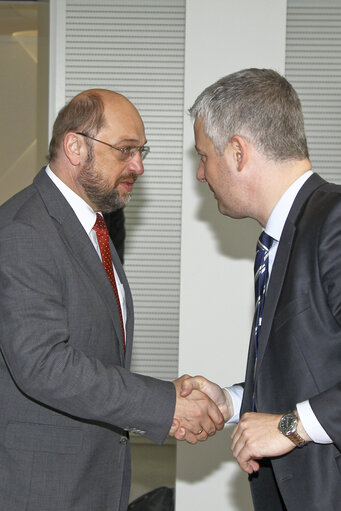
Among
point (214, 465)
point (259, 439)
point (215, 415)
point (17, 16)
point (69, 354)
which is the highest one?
point (17, 16)

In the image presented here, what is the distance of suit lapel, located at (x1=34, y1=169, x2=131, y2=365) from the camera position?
92.5 inches

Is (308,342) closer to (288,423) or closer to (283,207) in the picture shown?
(288,423)

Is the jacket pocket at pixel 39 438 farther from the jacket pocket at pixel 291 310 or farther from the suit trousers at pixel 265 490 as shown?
the jacket pocket at pixel 291 310

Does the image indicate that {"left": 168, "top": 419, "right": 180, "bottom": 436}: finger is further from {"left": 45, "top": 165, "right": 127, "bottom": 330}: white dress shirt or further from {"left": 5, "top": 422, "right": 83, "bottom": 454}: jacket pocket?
{"left": 45, "top": 165, "right": 127, "bottom": 330}: white dress shirt

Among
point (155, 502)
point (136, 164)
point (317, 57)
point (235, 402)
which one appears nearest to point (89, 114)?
point (136, 164)

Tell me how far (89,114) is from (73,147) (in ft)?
0.42

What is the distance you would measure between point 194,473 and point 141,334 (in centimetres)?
83

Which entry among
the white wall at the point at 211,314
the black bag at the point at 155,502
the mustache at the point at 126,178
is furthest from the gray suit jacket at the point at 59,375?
the black bag at the point at 155,502

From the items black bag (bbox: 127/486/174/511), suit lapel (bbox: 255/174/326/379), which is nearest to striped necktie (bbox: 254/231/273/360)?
suit lapel (bbox: 255/174/326/379)

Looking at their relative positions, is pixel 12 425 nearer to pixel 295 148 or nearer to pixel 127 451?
pixel 127 451

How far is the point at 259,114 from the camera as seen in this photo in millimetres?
2188

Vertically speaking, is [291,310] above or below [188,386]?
above

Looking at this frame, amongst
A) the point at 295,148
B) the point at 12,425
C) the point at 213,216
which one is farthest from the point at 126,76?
the point at 12,425

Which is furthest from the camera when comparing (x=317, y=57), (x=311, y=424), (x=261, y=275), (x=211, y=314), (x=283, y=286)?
(x=317, y=57)
